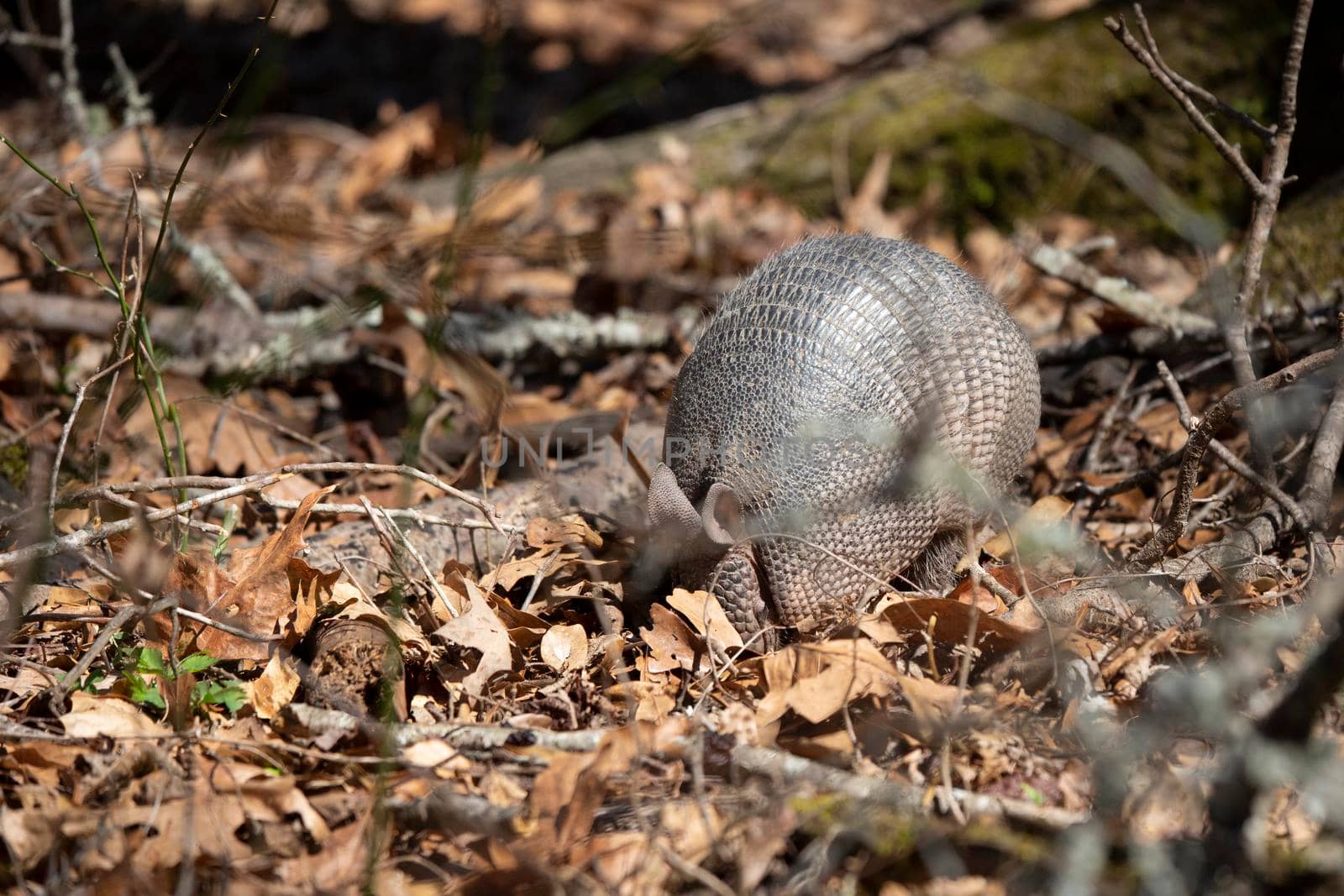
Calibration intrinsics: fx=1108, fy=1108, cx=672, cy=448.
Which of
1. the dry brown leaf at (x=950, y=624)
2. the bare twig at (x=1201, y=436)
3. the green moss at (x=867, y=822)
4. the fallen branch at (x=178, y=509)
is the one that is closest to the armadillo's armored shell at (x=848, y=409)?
the dry brown leaf at (x=950, y=624)

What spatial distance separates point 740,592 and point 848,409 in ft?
2.38

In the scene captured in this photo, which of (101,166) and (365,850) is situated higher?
(101,166)

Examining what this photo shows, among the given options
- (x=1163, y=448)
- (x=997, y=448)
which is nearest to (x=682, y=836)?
(x=997, y=448)

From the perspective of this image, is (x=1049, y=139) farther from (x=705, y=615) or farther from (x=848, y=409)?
(x=705, y=615)

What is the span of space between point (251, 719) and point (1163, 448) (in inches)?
136

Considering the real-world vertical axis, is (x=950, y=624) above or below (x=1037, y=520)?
above

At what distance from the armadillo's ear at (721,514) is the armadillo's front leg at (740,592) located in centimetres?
6

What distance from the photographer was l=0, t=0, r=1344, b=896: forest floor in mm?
2346

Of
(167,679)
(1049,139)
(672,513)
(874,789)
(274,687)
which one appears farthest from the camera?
(1049,139)

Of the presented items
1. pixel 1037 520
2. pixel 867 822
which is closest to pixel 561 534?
→ pixel 1037 520

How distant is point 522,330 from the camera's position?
5.29m

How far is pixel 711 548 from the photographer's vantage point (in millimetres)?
3514

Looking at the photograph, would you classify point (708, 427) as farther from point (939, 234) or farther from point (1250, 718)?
point (939, 234)

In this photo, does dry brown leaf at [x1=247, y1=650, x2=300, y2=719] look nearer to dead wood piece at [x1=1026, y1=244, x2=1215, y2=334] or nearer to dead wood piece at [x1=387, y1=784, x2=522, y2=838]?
dead wood piece at [x1=387, y1=784, x2=522, y2=838]
